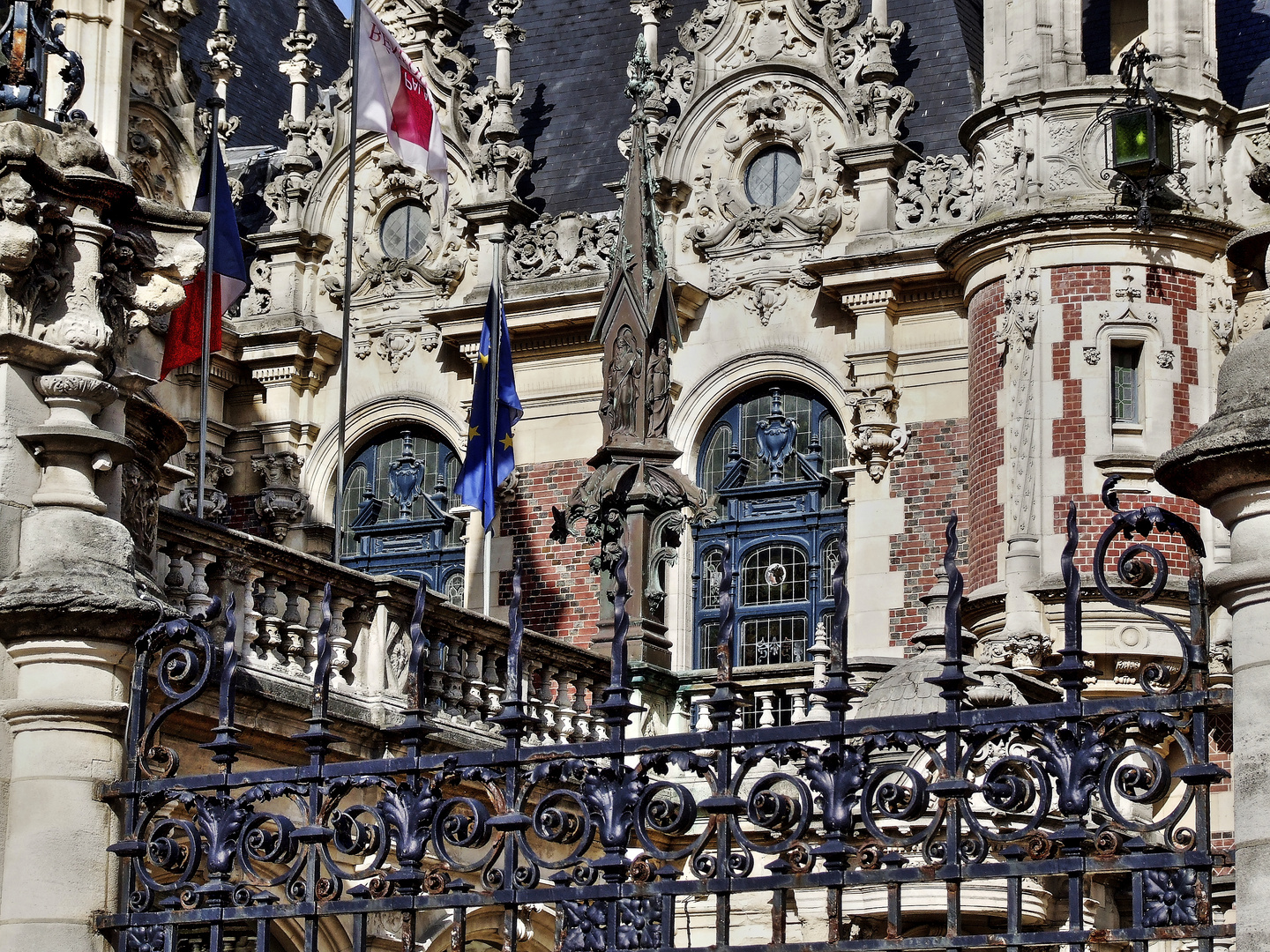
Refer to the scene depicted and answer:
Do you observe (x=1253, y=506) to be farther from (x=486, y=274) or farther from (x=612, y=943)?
(x=486, y=274)

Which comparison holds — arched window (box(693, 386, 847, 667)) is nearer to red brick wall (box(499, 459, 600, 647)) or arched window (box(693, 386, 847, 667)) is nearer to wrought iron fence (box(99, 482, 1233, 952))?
red brick wall (box(499, 459, 600, 647))

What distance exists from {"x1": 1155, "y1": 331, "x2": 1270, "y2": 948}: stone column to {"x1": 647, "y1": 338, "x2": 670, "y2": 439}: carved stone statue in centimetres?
1434

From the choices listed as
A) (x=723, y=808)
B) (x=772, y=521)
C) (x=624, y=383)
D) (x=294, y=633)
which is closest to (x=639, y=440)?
(x=624, y=383)

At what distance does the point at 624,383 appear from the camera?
21641 millimetres

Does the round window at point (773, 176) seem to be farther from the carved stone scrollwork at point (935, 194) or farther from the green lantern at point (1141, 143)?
the green lantern at point (1141, 143)

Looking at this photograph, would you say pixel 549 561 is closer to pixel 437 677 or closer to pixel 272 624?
pixel 437 677

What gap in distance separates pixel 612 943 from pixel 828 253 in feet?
62.6

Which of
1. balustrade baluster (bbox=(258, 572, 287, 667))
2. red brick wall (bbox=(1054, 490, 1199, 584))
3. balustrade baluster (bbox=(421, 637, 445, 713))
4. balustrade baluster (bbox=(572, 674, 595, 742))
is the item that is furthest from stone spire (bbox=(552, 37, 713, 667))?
balustrade baluster (bbox=(258, 572, 287, 667))

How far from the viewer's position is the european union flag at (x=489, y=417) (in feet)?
80.4

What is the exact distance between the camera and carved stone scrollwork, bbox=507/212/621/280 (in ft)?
89.2

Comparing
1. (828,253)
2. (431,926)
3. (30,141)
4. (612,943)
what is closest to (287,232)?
(828,253)

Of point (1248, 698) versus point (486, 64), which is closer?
point (1248, 698)

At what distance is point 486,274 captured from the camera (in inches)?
1100

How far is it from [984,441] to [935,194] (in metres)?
3.08
